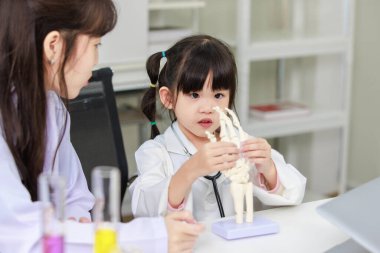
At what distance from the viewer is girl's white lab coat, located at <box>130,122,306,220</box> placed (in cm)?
157

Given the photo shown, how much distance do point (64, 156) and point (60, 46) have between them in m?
0.37

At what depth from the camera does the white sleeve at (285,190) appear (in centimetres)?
157

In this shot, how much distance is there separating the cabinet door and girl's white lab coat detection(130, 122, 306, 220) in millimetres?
1110

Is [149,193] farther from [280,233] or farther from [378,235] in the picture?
[378,235]

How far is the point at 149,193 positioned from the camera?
1575 mm

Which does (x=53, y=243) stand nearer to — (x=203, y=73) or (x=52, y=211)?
(x=52, y=211)

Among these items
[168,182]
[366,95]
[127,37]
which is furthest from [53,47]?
[366,95]

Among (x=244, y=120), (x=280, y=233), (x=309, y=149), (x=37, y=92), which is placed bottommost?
(x=309, y=149)

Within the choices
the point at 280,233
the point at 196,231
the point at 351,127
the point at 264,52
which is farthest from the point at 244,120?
the point at 196,231

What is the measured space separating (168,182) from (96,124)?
494 millimetres

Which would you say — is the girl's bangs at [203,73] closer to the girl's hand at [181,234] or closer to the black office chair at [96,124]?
the black office chair at [96,124]

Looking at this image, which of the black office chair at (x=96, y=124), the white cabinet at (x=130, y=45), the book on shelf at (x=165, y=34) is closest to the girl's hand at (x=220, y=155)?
the black office chair at (x=96, y=124)

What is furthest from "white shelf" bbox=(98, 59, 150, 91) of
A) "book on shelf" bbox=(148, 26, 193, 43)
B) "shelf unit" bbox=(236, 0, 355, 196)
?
"shelf unit" bbox=(236, 0, 355, 196)

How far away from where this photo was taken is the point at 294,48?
3322 millimetres
